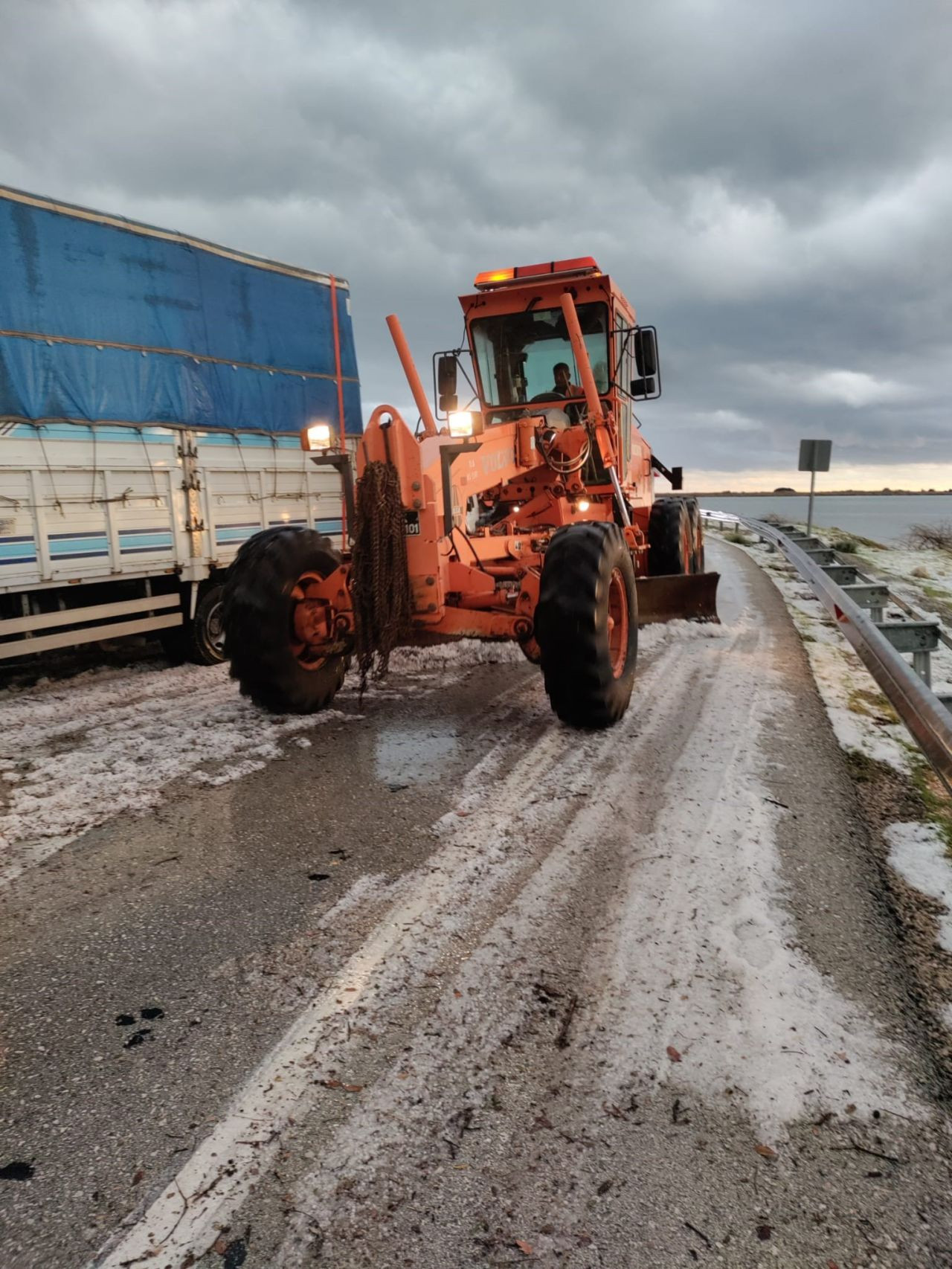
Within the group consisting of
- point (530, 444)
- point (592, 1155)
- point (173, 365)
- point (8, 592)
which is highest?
point (173, 365)

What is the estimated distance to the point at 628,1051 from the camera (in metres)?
2.40

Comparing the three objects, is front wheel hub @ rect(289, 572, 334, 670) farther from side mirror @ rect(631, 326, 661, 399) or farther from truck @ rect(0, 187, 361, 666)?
side mirror @ rect(631, 326, 661, 399)

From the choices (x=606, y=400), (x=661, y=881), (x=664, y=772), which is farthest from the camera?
(x=606, y=400)

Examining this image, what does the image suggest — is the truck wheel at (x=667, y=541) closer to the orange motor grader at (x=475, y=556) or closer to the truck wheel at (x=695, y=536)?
the truck wheel at (x=695, y=536)

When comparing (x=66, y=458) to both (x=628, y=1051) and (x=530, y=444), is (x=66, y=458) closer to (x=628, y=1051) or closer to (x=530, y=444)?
(x=530, y=444)

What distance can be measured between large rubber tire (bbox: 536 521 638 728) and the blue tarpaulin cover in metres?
4.66

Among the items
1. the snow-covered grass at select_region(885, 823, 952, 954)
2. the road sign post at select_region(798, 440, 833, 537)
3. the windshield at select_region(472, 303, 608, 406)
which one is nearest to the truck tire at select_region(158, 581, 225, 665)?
the windshield at select_region(472, 303, 608, 406)

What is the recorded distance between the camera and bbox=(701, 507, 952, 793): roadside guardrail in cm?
413

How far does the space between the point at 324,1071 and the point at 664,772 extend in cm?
280

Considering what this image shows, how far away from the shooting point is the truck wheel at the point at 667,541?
9.91m

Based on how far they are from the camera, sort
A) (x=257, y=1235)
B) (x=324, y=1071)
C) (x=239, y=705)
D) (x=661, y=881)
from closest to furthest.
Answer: (x=257, y=1235)
(x=324, y=1071)
(x=661, y=881)
(x=239, y=705)

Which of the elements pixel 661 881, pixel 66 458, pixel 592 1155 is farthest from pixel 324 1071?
pixel 66 458

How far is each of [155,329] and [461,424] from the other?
4385 millimetres

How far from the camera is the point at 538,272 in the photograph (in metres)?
7.81
